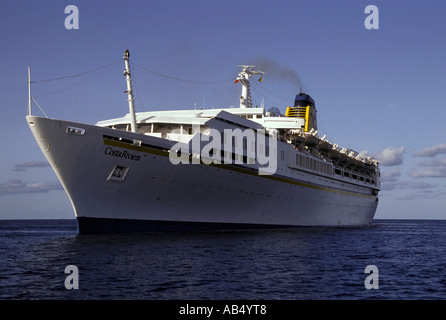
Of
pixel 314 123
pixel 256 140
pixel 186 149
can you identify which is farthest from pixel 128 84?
pixel 314 123

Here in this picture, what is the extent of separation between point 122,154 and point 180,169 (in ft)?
13.0

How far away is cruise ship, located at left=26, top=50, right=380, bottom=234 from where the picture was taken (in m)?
27.9

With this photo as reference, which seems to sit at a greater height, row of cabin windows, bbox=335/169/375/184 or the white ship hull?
row of cabin windows, bbox=335/169/375/184

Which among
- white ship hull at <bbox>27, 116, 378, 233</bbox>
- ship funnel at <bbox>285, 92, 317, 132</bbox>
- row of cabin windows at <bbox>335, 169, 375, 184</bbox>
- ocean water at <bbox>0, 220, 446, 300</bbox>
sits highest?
ship funnel at <bbox>285, 92, 317, 132</bbox>

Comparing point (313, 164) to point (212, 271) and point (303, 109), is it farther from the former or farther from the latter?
point (212, 271)

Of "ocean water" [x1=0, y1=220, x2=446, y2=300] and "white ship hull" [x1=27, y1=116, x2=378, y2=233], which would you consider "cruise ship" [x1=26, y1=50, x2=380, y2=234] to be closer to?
"white ship hull" [x1=27, y1=116, x2=378, y2=233]

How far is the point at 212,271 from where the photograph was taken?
1853 cm

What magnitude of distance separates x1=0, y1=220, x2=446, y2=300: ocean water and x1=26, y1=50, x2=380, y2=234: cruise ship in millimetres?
2555

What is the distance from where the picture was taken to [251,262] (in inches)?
834

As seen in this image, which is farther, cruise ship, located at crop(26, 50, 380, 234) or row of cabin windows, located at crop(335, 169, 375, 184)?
row of cabin windows, located at crop(335, 169, 375, 184)

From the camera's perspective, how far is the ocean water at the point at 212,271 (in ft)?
Result: 49.4

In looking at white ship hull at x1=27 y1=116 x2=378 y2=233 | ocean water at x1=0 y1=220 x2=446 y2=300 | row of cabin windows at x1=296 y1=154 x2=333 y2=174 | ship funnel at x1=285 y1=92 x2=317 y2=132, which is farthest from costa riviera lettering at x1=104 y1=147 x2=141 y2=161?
ship funnel at x1=285 y1=92 x2=317 y2=132
